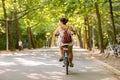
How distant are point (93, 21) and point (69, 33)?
1273 inches

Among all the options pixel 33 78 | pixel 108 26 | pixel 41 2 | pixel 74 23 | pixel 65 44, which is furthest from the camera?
pixel 74 23

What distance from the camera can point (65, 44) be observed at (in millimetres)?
13211

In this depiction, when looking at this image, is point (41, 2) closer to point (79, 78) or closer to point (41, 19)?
point (41, 19)

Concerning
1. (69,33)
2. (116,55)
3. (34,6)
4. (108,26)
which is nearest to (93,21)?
(108,26)

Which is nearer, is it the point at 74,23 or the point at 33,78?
the point at 33,78

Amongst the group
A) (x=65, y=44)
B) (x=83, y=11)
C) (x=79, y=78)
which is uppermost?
(x=83, y=11)

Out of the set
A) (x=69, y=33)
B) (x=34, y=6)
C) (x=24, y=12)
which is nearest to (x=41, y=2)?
(x=34, y=6)

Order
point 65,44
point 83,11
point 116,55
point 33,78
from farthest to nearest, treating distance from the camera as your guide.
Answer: point 83,11
point 116,55
point 65,44
point 33,78

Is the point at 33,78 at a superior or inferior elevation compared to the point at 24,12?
inferior

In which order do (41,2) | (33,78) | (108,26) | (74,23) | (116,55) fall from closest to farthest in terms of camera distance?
(33,78) → (116,55) → (41,2) → (108,26) → (74,23)

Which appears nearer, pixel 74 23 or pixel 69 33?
pixel 69 33

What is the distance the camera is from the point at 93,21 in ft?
149

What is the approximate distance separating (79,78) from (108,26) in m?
33.3

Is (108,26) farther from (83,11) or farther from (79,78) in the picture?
(79,78)
